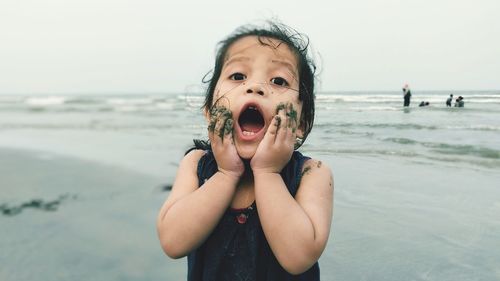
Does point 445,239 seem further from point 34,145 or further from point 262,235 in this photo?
point 34,145

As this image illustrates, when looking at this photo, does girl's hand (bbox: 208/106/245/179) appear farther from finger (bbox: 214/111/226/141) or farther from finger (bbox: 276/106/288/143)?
finger (bbox: 276/106/288/143)

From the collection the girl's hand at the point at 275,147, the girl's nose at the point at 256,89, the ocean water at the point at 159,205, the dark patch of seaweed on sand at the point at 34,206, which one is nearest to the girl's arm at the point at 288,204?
the girl's hand at the point at 275,147

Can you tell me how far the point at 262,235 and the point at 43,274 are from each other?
179 centimetres

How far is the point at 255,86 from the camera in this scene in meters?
1.52

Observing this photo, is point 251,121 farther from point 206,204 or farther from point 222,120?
point 206,204

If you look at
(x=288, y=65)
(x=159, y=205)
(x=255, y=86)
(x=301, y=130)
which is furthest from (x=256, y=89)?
(x=159, y=205)

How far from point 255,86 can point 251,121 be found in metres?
0.14

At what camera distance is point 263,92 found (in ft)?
5.00

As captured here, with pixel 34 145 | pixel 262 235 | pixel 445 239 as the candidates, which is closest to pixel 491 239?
pixel 445 239

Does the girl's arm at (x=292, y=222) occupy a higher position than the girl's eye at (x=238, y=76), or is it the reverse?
the girl's eye at (x=238, y=76)

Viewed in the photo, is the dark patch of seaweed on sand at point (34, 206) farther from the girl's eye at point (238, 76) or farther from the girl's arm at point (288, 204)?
the girl's arm at point (288, 204)

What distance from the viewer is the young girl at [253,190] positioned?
1.37m

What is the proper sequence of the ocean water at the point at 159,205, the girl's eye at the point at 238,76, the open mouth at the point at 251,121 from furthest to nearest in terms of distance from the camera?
1. the ocean water at the point at 159,205
2. the girl's eye at the point at 238,76
3. the open mouth at the point at 251,121

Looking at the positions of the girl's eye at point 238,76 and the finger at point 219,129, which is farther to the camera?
the girl's eye at point 238,76
